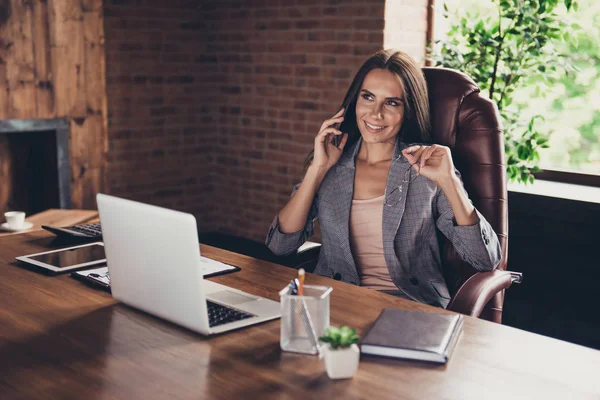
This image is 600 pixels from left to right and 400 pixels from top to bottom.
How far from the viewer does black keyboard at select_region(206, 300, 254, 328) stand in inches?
62.8

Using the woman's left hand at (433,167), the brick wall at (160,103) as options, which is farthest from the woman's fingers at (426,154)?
the brick wall at (160,103)

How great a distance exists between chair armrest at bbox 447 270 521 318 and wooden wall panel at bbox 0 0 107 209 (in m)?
2.68

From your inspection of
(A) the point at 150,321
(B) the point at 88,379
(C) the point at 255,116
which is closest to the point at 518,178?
(C) the point at 255,116

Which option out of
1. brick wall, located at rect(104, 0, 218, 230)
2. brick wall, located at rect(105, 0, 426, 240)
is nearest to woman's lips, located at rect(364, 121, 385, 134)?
brick wall, located at rect(105, 0, 426, 240)

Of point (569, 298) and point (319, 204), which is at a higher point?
point (319, 204)

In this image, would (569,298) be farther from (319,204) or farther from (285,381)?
(285,381)

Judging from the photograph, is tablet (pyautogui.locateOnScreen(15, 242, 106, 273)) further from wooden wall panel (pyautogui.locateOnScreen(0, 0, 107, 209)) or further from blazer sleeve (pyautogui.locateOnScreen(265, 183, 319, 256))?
wooden wall panel (pyautogui.locateOnScreen(0, 0, 107, 209))

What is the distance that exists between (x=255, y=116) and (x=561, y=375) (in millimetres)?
3644

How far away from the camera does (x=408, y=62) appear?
2361mm

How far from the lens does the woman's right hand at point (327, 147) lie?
7.85 feet

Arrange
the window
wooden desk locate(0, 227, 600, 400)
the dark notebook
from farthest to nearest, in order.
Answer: the window, the dark notebook, wooden desk locate(0, 227, 600, 400)

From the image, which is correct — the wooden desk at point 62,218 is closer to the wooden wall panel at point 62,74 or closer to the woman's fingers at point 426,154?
the wooden wall panel at point 62,74

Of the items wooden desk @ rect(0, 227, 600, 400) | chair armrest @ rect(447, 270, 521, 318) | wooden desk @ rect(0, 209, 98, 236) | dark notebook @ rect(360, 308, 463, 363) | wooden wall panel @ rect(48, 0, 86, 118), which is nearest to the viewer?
wooden desk @ rect(0, 227, 600, 400)

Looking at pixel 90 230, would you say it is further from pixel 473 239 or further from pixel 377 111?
pixel 473 239
